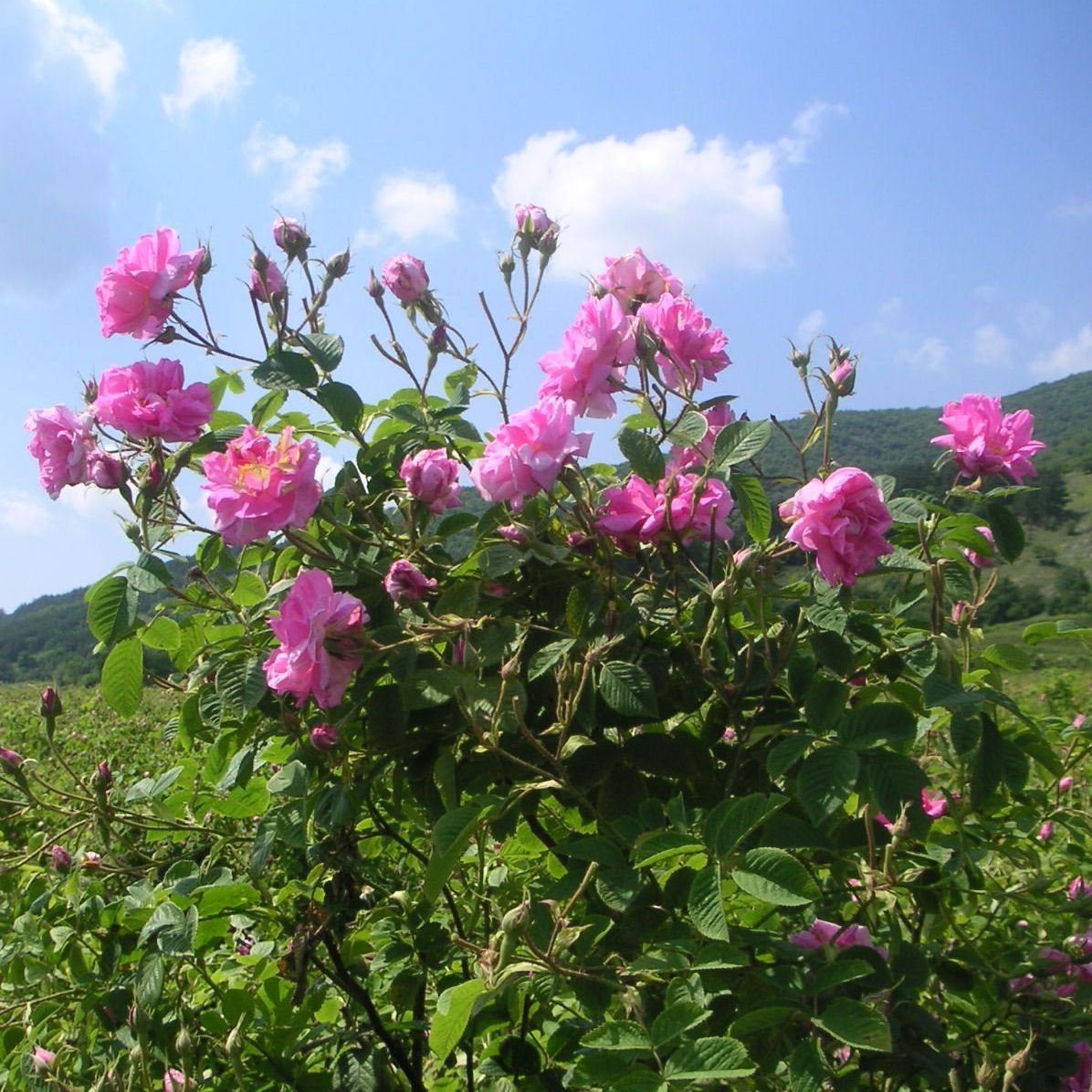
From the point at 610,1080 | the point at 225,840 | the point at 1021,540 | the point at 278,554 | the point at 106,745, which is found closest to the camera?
the point at 610,1080

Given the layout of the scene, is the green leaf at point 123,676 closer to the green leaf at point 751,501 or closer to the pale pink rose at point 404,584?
the pale pink rose at point 404,584

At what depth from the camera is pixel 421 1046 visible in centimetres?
172

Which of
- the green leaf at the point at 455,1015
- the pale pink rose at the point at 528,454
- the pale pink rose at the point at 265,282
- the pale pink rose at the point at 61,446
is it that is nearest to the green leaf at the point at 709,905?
the green leaf at the point at 455,1015

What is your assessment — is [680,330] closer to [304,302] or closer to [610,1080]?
[304,302]

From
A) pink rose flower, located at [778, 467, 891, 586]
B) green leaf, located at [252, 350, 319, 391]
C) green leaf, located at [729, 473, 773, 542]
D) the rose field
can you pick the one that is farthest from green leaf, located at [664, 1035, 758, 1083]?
green leaf, located at [252, 350, 319, 391]

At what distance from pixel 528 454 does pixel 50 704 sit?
1.00m

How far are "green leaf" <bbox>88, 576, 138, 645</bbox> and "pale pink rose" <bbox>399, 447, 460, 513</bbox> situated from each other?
0.40 meters

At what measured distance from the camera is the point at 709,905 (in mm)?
1014

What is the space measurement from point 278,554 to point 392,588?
1.27 feet

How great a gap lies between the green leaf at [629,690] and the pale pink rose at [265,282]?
886mm

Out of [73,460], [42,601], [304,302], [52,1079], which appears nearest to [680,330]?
[304,302]

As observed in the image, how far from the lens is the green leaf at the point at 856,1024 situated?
969mm

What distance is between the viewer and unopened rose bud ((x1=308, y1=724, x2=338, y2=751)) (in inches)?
52.2

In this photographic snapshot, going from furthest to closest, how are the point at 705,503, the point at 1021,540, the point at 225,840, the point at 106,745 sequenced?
1. the point at 106,745
2. the point at 225,840
3. the point at 1021,540
4. the point at 705,503
